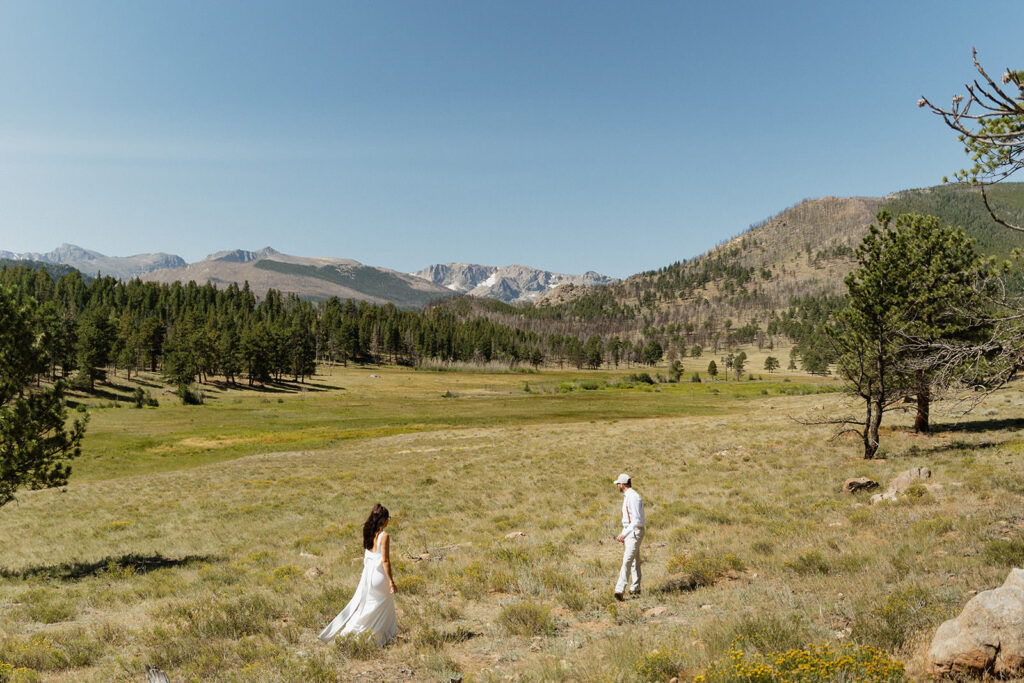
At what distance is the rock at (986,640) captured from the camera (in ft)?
19.8

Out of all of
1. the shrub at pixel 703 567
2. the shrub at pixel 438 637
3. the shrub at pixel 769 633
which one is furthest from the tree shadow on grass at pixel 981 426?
the shrub at pixel 438 637

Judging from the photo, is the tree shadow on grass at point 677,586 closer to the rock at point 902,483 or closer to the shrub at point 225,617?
the shrub at point 225,617

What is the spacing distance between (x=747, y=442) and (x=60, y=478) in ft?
120

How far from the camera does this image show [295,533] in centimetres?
2123

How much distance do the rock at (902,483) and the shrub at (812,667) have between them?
12.5 metres

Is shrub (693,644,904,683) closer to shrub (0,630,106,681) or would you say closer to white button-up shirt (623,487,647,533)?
white button-up shirt (623,487,647,533)

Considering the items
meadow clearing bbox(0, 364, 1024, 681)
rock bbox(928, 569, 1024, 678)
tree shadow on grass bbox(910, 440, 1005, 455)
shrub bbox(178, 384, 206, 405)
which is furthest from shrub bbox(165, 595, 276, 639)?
shrub bbox(178, 384, 206, 405)

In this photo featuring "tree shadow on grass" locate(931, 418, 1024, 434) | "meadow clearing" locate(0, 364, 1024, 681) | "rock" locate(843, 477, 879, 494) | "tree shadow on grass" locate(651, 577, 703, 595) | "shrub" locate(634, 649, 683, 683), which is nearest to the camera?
"shrub" locate(634, 649, 683, 683)

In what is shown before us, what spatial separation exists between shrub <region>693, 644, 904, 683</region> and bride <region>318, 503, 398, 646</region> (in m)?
5.38

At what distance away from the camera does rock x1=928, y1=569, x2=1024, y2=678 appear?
6.05 meters

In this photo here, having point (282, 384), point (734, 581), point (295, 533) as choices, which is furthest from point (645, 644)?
point (282, 384)

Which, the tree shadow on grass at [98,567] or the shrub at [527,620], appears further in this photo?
the tree shadow on grass at [98,567]

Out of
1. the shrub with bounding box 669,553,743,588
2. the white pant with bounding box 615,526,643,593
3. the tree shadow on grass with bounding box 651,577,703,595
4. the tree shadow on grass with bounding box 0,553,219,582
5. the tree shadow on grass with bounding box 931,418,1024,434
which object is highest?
the tree shadow on grass with bounding box 931,418,1024,434

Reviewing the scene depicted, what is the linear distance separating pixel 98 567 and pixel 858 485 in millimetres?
26369
